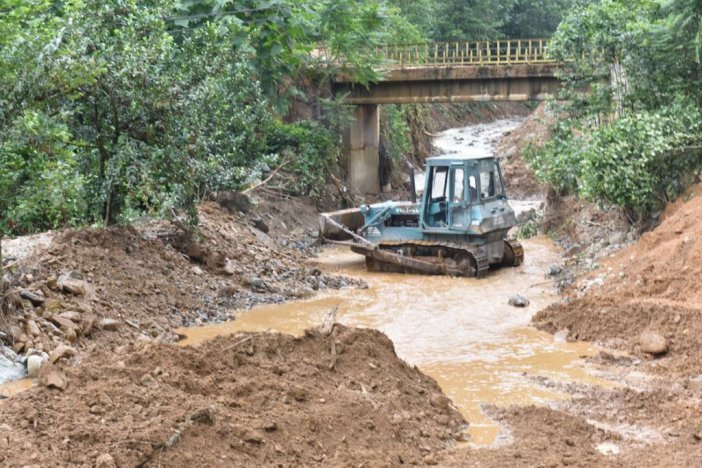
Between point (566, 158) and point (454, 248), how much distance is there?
3.97 m

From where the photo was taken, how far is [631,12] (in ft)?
78.2

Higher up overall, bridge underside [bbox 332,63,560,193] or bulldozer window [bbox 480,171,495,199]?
bridge underside [bbox 332,63,560,193]

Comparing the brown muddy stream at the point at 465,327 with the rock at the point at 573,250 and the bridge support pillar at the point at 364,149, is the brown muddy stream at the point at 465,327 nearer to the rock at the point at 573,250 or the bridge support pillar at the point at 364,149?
the rock at the point at 573,250

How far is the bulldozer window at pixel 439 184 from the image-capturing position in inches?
854

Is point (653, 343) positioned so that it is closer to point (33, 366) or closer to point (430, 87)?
point (33, 366)

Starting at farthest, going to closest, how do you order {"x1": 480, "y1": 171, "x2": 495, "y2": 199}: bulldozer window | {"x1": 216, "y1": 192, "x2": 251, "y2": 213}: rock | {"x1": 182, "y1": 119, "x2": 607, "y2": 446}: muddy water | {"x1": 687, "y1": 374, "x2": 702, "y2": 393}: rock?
{"x1": 216, "y1": 192, "x2": 251, "y2": 213}: rock → {"x1": 480, "y1": 171, "x2": 495, "y2": 199}: bulldozer window → {"x1": 182, "y1": 119, "x2": 607, "y2": 446}: muddy water → {"x1": 687, "y1": 374, "x2": 702, "y2": 393}: rock

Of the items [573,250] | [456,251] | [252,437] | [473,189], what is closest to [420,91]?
[573,250]

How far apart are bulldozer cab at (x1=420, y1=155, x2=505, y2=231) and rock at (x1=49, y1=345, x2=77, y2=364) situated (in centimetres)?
1065

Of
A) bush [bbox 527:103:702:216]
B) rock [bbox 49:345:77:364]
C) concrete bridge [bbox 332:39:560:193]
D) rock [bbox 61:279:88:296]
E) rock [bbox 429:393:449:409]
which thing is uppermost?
concrete bridge [bbox 332:39:560:193]

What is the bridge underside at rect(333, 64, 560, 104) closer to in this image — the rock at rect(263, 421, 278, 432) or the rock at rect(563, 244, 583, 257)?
the rock at rect(563, 244, 583, 257)

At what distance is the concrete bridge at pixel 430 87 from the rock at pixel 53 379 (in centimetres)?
2246

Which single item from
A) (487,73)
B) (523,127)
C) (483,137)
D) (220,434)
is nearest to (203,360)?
(220,434)

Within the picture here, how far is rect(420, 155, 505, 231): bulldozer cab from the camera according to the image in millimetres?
21266

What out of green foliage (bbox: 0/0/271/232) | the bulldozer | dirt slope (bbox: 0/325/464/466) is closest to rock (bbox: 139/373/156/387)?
dirt slope (bbox: 0/325/464/466)
